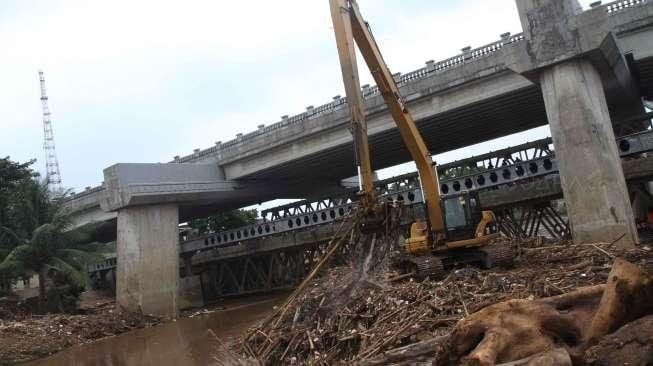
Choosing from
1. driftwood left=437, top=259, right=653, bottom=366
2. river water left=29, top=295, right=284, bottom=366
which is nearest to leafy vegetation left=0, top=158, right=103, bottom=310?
river water left=29, top=295, right=284, bottom=366

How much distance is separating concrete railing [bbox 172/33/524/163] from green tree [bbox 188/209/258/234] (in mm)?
13497

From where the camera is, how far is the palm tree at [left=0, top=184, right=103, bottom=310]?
80.2 ft

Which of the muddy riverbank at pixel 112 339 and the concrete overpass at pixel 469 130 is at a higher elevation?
the concrete overpass at pixel 469 130

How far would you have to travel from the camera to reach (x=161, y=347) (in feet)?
55.8

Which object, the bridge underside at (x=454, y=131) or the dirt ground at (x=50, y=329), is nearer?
the dirt ground at (x=50, y=329)

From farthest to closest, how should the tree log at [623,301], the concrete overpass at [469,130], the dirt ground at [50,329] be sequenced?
the dirt ground at [50,329] < the concrete overpass at [469,130] < the tree log at [623,301]

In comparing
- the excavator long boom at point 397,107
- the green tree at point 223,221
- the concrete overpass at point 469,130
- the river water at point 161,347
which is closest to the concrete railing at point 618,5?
the concrete overpass at point 469,130

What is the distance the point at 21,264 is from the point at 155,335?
25.8ft

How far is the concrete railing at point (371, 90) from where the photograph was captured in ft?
74.2

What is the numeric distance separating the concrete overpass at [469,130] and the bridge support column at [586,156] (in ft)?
0.10

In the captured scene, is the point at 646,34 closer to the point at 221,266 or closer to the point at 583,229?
the point at 583,229

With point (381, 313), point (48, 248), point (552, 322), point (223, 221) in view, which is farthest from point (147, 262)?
point (552, 322)

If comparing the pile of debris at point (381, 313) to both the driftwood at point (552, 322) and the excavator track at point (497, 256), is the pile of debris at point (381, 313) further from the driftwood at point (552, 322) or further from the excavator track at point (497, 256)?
the excavator track at point (497, 256)

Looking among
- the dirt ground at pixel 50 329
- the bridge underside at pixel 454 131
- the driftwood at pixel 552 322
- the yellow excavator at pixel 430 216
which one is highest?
the bridge underside at pixel 454 131
